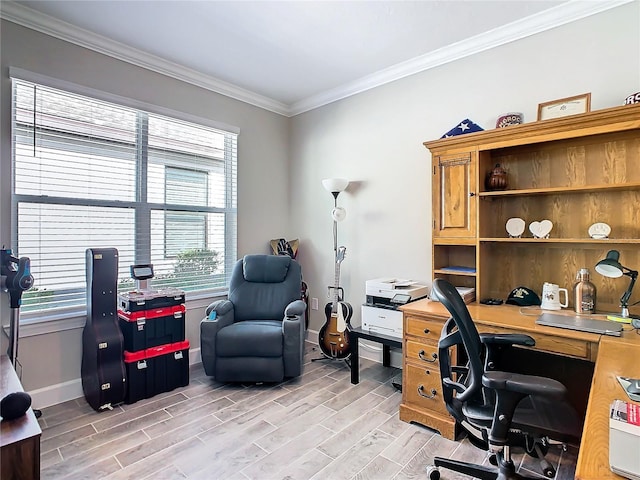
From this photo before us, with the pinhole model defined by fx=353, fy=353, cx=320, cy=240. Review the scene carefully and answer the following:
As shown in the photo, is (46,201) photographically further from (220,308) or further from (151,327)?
(220,308)

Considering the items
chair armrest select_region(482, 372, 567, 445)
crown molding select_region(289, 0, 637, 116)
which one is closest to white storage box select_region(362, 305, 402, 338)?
chair armrest select_region(482, 372, 567, 445)

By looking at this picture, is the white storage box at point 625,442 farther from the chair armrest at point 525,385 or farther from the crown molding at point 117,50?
the crown molding at point 117,50

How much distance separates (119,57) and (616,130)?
3512 millimetres

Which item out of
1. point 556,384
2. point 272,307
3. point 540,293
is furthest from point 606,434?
point 272,307

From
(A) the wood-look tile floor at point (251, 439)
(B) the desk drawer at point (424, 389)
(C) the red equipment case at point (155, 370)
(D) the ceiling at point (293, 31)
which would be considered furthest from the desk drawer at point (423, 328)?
(D) the ceiling at point (293, 31)

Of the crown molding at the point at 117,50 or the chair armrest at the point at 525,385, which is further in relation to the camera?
the crown molding at the point at 117,50

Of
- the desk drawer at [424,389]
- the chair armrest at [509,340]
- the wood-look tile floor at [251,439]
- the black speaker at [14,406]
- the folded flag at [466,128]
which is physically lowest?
the wood-look tile floor at [251,439]

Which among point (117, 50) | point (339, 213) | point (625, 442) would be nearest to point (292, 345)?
point (339, 213)

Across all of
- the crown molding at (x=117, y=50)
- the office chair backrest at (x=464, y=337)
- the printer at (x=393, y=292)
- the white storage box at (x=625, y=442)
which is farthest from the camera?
the printer at (x=393, y=292)

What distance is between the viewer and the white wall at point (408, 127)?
2272 mm

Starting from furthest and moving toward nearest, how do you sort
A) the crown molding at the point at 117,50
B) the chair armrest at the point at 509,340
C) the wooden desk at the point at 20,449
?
the crown molding at the point at 117,50, the chair armrest at the point at 509,340, the wooden desk at the point at 20,449

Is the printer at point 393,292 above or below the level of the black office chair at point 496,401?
above

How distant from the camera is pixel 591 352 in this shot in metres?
1.69

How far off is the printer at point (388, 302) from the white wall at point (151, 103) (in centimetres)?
159
